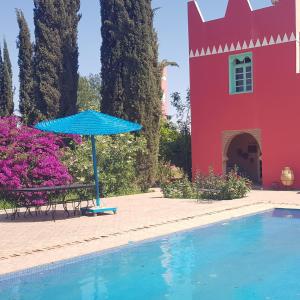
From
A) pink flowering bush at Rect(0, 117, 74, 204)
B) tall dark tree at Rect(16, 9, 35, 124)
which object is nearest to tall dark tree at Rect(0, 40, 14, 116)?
tall dark tree at Rect(16, 9, 35, 124)

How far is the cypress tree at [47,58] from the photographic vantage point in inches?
826

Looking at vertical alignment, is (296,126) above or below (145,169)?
above

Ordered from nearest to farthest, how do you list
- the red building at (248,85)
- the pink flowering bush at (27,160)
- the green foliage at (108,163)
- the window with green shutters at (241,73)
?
the pink flowering bush at (27,160), the green foliage at (108,163), the red building at (248,85), the window with green shutters at (241,73)

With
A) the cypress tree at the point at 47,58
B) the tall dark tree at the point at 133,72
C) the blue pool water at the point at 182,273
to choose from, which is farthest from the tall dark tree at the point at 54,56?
the blue pool water at the point at 182,273

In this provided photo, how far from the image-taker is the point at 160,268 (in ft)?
24.6

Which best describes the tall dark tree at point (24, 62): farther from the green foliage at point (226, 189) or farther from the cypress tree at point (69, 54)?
the green foliage at point (226, 189)

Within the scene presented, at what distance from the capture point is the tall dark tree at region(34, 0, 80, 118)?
68.9ft

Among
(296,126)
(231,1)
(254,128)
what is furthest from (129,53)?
(296,126)

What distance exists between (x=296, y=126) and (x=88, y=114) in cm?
913

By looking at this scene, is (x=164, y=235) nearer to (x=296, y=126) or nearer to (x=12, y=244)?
(x=12, y=244)

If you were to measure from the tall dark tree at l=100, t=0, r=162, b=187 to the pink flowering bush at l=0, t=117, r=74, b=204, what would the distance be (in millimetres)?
4941

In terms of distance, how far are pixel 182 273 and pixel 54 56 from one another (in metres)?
16.0

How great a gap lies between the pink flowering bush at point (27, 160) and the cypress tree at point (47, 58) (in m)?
5.76

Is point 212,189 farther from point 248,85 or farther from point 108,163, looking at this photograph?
point 248,85
